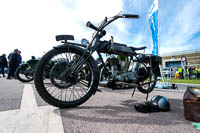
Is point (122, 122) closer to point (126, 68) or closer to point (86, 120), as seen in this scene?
point (86, 120)

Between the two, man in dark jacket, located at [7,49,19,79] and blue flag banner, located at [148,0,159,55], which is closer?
blue flag banner, located at [148,0,159,55]

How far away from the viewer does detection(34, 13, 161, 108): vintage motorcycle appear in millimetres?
1524

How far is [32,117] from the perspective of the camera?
1.18 metres

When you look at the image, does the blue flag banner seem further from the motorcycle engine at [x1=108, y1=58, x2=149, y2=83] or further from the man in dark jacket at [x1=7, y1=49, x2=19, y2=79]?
the man in dark jacket at [x1=7, y1=49, x2=19, y2=79]

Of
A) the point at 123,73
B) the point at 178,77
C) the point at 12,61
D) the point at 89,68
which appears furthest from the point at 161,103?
the point at 178,77

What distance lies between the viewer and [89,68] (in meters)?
1.86

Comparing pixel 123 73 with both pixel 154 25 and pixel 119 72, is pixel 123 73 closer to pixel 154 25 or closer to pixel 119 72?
pixel 119 72

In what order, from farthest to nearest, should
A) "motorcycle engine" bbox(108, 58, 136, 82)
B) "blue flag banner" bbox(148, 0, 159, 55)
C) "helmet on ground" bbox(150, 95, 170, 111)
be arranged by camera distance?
"blue flag banner" bbox(148, 0, 159, 55)
"motorcycle engine" bbox(108, 58, 136, 82)
"helmet on ground" bbox(150, 95, 170, 111)

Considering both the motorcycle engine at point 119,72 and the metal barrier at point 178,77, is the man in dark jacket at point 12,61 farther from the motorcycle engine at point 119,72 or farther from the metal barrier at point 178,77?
the metal barrier at point 178,77

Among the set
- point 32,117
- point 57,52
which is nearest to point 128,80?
point 57,52

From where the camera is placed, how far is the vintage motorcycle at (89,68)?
60.0 inches

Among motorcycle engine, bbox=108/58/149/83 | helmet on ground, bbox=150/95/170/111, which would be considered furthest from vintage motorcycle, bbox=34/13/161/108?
helmet on ground, bbox=150/95/170/111

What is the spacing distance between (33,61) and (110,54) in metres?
4.59

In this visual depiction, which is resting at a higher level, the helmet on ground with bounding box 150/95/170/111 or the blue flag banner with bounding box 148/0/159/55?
the blue flag banner with bounding box 148/0/159/55
